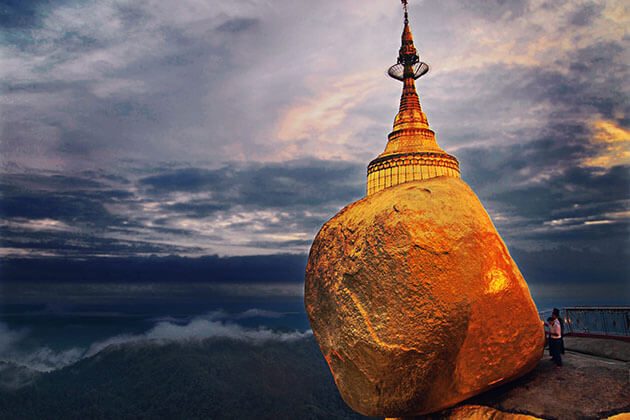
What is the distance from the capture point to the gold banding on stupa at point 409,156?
1196 inches

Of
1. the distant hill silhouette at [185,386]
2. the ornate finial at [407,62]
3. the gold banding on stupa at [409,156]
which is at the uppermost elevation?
the ornate finial at [407,62]

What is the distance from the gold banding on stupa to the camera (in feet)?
99.7

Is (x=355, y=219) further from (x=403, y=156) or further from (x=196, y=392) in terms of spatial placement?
(x=196, y=392)

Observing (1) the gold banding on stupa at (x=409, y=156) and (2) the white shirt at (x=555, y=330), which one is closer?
(2) the white shirt at (x=555, y=330)

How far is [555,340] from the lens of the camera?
9.88 m

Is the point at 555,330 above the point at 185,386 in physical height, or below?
above

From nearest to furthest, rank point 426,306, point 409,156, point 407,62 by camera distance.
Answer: point 426,306 < point 409,156 < point 407,62

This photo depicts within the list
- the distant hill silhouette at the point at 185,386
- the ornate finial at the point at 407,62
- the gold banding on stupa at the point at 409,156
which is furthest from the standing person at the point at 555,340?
the distant hill silhouette at the point at 185,386

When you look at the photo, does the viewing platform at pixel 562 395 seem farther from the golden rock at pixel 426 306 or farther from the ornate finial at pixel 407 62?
the ornate finial at pixel 407 62

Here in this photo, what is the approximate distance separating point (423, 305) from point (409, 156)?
76.9ft

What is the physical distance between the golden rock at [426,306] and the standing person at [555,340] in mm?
610

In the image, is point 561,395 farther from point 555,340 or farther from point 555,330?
point 555,330

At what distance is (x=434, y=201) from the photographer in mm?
8742

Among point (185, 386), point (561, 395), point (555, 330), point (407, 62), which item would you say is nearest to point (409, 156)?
point (407, 62)
